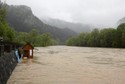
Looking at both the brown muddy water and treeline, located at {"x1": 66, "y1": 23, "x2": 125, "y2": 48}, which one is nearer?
the brown muddy water

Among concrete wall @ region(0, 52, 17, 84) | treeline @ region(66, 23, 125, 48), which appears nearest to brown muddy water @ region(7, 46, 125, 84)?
concrete wall @ region(0, 52, 17, 84)

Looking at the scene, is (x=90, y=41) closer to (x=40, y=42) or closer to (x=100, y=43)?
(x=100, y=43)

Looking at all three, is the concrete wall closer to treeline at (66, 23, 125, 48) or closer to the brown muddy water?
the brown muddy water

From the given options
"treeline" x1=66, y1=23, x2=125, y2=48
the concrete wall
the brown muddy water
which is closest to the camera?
the concrete wall

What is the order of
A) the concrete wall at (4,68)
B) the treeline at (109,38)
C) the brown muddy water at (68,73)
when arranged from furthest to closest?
the treeline at (109,38)
the brown muddy water at (68,73)
the concrete wall at (4,68)

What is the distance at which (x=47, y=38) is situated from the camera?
165500 millimetres

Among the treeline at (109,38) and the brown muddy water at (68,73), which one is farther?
the treeline at (109,38)

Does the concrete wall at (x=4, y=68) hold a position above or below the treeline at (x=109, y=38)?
below

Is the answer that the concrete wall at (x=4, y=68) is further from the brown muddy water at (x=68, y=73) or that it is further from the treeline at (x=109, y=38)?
the treeline at (x=109, y=38)

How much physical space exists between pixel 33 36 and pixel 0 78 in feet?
480

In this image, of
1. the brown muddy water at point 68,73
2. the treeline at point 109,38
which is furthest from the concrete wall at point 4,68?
the treeline at point 109,38

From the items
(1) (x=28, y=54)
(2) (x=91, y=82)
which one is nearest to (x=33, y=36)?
(1) (x=28, y=54)

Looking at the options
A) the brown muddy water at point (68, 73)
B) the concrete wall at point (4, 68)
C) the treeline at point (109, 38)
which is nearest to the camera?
the concrete wall at point (4, 68)

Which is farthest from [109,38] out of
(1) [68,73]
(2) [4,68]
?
(2) [4,68]
